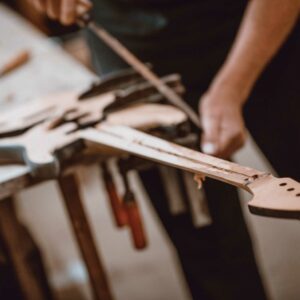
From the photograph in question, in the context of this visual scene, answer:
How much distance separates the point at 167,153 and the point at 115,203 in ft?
1.44

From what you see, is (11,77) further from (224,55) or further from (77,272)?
(77,272)

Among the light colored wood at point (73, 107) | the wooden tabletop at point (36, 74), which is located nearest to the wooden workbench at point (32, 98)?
the wooden tabletop at point (36, 74)

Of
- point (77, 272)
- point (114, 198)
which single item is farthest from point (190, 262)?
point (77, 272)

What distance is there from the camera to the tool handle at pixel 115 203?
122cm

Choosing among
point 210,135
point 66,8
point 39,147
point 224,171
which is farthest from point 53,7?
point 224,171

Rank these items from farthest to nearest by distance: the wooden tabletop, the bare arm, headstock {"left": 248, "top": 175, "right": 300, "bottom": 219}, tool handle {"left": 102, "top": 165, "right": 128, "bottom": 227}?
the wooden tabletop, tool handle {"left": 102, "top": 165, "right": 128, "bottom": 227}, the bare arm, headstock {"left": 248, "top": 175, "right": 300, "bottom": 219}

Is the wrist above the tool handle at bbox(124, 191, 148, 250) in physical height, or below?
above

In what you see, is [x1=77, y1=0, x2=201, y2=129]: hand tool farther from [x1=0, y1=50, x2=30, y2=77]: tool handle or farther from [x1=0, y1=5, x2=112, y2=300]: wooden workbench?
[x1=0, y1=50, x2=30, y2=77]: tool handle

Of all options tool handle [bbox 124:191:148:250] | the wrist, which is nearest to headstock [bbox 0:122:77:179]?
tool handle [bbox 124:191:148:250]

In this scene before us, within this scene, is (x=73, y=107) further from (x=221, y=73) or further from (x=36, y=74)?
(x=36, y=74)

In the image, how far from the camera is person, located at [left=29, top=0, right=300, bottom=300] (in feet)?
3.81

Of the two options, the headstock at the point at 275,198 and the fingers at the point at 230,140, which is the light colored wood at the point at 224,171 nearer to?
the headstock at the point at 275,198

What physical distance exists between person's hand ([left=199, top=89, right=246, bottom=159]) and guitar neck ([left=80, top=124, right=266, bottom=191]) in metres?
0.15

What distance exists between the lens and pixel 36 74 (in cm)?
173
